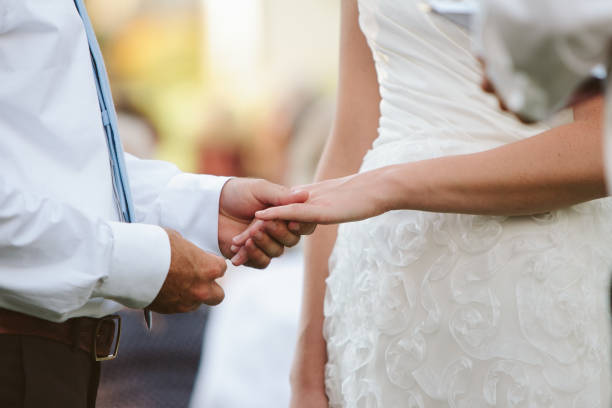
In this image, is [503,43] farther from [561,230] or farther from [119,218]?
[119,218]

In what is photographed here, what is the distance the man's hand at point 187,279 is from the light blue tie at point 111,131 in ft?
0.38

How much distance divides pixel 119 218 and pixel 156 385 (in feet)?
4.64

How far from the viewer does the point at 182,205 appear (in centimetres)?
199

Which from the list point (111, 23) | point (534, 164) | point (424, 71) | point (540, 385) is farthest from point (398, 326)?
point (111, 23)

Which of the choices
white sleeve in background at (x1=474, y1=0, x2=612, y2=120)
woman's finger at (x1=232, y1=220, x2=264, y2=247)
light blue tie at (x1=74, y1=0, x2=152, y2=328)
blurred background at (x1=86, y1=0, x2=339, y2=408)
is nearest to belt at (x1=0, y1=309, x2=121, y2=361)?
light blue tie at (x1=74, y1=0, x2=152, y2=328)

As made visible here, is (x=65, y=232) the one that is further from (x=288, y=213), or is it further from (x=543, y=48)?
(x=543, y=48)

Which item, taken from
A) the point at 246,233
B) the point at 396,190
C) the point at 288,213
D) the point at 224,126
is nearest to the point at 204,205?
the point at 246,233

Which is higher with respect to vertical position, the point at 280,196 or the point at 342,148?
the point at 342,148

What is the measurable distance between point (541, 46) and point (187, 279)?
1075 millimetres

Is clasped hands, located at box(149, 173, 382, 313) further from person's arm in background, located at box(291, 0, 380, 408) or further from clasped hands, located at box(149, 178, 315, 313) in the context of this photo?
person's arm in background, located at box(291, 0, 380, 408)

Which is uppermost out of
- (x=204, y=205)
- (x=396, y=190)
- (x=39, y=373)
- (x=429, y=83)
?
(x=429, y=83)

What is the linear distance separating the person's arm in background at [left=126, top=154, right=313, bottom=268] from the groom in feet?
0.85

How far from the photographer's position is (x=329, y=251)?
1976 millimetres

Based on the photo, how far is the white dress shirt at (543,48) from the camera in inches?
28.9
